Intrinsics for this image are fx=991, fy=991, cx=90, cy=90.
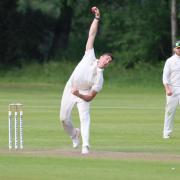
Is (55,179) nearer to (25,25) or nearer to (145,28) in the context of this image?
(145,28)

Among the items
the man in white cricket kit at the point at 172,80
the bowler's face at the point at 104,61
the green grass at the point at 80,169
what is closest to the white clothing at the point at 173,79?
the man in white cricket kit at the point at 172,80

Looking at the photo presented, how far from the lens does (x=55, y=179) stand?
13.6 meters

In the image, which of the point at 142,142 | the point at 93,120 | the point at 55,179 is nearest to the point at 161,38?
the point at 93,120

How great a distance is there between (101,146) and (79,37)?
45.6m

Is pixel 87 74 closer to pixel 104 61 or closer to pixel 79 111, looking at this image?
pixel 104 61

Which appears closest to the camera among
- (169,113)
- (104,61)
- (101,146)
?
(104,61)

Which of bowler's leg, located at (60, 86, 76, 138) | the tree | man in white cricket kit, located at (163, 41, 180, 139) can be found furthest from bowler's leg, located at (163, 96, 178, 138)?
the tree

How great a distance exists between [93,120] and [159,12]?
29.6 m

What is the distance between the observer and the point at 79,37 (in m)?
64.6

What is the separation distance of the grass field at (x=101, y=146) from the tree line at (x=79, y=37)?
18689mm

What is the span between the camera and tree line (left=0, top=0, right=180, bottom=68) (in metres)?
54.6

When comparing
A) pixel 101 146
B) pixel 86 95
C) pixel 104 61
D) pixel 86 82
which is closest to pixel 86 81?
pixel 86 82

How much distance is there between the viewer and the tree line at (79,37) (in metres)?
54.6

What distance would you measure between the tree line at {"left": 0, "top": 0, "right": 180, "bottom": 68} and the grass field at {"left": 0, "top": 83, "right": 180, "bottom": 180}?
1869 centimetres
